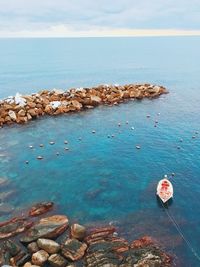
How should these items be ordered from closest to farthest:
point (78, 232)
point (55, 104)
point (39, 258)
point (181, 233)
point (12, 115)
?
point (39, 258) < point (78, 232) < point (181, 233) < point (12, 115) < point (55, 104)

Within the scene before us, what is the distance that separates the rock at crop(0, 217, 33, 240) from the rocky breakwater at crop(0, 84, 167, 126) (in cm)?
4012

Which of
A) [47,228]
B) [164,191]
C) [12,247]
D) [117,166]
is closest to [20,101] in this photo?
[117,166]

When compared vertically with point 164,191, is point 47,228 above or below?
below

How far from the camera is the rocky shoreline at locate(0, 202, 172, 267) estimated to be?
3472cm

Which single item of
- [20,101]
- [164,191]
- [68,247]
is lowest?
[68,247]

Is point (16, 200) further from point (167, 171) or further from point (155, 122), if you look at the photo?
point (155, 122)

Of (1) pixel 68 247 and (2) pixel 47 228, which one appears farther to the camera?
(2) pixel 47 228

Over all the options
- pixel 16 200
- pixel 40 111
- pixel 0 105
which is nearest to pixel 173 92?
pixel 40 111

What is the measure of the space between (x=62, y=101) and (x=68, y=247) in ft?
193

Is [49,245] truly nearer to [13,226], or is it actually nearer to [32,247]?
[32,247]

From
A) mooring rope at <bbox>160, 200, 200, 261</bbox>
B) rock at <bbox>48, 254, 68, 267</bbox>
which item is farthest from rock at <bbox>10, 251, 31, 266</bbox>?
mooring rope at <bbox>160, 200, 200, 261</bbox>

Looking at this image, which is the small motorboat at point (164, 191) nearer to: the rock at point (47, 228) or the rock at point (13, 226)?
the rock at point (47, 228)

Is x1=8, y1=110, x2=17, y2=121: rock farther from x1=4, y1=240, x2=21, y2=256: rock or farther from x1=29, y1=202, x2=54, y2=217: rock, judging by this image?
x1=4, y1=240, x2=21, y2=256: rock

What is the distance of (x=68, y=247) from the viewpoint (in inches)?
1435
